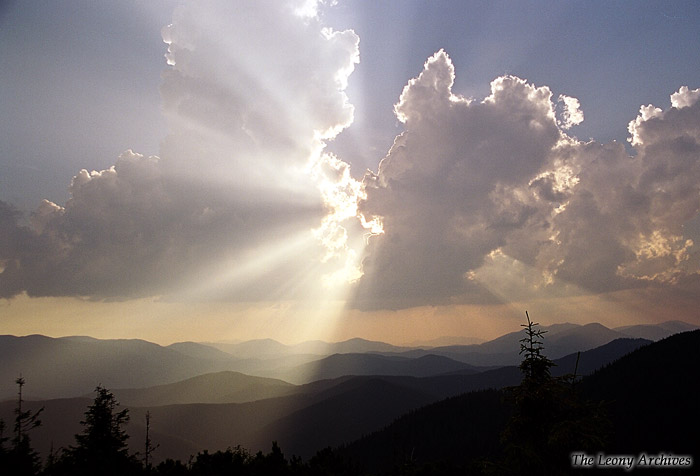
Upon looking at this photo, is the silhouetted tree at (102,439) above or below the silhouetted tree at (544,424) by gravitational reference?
below

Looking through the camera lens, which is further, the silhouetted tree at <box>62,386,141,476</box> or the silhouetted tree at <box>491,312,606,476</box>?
the silhouetted tree at <box>62,386,141,476</box>

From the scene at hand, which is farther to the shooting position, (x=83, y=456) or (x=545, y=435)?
(x=83, y=456)

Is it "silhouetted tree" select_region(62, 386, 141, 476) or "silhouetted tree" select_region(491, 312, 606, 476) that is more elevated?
"silhouetted tree" select_region(491, 312, 606, 476)

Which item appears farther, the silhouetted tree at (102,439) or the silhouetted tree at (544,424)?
the silhouetted tree at (102,439)

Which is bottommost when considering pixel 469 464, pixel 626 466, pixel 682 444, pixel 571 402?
pixel 682 444

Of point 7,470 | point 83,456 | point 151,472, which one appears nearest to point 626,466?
point 151,472

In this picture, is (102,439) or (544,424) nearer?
(544,424)

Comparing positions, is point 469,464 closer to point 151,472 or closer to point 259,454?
point 259,454

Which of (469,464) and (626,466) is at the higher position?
(626,466)

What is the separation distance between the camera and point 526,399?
17.5 meters

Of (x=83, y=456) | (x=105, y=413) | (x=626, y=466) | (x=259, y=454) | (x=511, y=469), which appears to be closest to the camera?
(x=511, y=469)

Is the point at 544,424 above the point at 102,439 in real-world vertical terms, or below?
above

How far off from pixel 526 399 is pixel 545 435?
58.5 inches

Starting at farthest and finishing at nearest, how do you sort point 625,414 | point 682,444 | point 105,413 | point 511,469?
point 625,414
point 682,444
point 105,413
point 511,469
